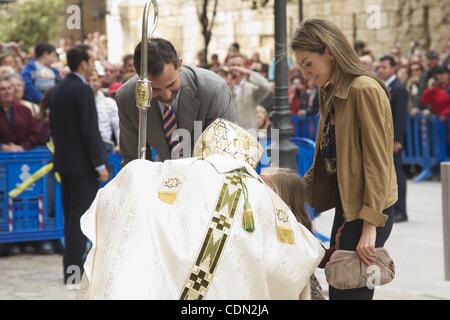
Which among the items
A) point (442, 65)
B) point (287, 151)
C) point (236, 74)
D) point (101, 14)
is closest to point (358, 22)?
point (101, 14)

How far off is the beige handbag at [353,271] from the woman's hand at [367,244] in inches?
1.3

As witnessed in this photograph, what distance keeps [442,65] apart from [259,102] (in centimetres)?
675

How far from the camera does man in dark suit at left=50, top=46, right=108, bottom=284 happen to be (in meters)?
8.92

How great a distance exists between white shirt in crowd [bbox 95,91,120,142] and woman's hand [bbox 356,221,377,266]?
21.8ft

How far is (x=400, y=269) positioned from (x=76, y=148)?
9.48ft

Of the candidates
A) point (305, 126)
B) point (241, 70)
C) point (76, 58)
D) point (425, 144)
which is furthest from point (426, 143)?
point (76, 58)

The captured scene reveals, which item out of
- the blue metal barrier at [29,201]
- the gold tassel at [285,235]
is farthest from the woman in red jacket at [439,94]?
the gold tassel at [285,235]

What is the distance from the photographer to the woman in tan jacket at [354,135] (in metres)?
4.70

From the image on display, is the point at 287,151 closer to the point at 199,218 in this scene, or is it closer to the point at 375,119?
the point at 375,119

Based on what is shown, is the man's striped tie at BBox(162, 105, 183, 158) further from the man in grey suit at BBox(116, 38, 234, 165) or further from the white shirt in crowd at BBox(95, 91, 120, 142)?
the white shirt in crowd at BBox(95, 91, 120, 142)

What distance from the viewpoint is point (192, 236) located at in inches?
161

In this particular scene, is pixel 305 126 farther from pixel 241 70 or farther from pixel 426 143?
pixel 241 70

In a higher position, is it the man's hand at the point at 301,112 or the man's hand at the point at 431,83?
the man's hand at the point at 431,83

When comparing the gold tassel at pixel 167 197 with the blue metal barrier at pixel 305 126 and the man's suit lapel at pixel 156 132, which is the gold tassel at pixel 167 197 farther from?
the blue metal barrier at pixel 305 126
